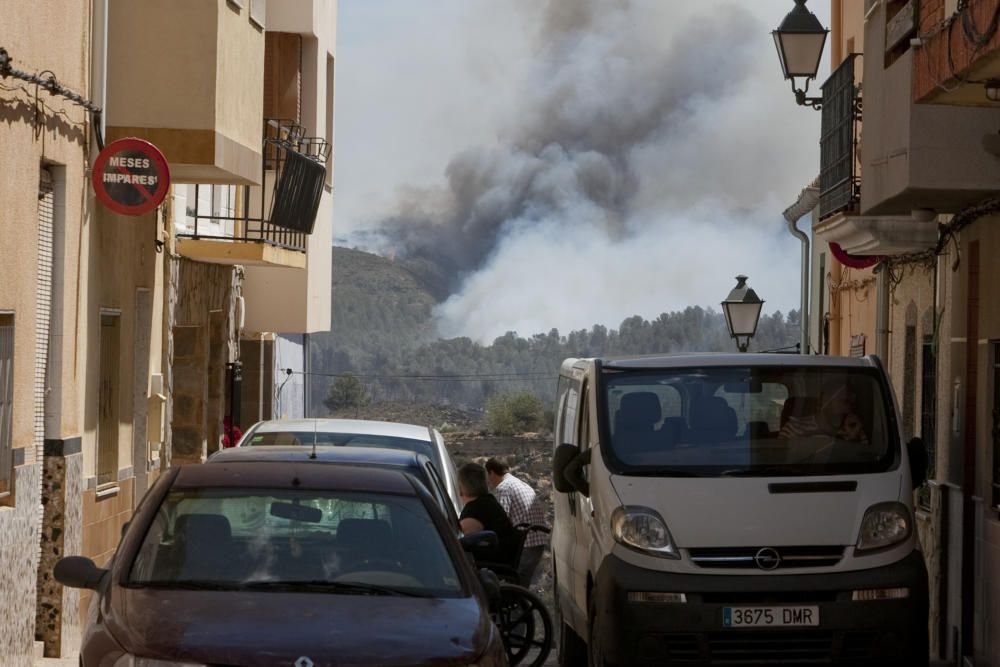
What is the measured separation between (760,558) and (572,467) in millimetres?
1376

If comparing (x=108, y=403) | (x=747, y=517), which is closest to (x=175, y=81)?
(x=108, y=403)

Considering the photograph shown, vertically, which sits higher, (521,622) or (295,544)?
(295,544)

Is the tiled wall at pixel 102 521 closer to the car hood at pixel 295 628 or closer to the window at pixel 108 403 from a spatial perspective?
the window at pixel 108 403

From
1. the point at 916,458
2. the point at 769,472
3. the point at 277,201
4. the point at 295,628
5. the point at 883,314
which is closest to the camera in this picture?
the point at 295,628

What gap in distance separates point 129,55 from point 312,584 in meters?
9.14

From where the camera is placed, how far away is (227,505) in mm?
7859

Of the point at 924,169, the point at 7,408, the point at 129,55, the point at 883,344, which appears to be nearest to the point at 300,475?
the point at 7,408

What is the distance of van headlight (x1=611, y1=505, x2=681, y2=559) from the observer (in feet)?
34.4

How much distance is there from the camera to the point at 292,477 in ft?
26.5

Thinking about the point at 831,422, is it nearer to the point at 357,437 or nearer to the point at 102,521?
the point at 357,437

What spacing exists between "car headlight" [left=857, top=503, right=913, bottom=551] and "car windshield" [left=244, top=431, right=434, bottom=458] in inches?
175

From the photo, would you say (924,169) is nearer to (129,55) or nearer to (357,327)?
(129,55)

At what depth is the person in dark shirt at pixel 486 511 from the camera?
1323 cm

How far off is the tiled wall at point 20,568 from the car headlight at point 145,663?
5.59 meters
